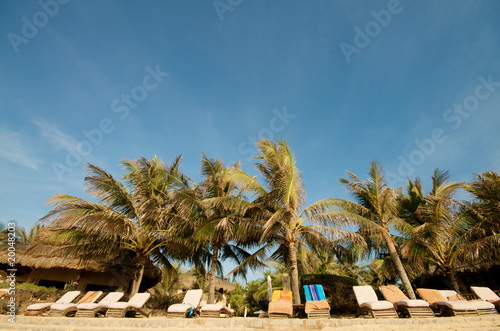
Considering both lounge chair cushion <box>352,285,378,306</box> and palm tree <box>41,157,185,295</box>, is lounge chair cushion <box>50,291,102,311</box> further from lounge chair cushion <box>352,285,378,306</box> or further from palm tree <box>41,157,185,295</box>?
lounge chair cushion <box>352,285,378,306</box>

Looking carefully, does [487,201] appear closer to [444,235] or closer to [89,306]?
[444,235]

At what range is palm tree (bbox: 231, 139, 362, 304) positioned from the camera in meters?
8.50

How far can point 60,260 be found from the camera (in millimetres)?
11492

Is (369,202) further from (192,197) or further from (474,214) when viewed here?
(192,197)

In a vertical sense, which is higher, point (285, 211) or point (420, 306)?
point (285, 211)

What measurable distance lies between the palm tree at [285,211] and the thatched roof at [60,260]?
6782mm

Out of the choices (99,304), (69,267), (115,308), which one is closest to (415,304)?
(115,308)

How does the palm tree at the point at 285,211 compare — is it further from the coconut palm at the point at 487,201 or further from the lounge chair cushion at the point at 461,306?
the coconut palm at the point at 487,201

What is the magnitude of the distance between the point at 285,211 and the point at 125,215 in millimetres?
6692

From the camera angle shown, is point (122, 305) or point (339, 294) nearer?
point (122, 305)

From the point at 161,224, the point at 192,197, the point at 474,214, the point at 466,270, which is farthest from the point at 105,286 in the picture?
the point at 466,270

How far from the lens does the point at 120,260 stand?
12289 mm

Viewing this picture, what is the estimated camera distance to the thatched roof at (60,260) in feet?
36.9

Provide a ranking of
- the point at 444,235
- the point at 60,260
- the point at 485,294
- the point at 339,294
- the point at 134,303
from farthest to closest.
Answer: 1. the point at 60,260
2. the point at 444,235
3. the point at 339,294
4. the point at 134,303
5. the point at 485,294
